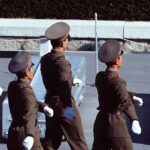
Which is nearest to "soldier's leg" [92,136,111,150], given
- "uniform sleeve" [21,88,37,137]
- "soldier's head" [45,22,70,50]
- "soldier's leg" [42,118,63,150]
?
"soldier's leg" [42,118,63,150]

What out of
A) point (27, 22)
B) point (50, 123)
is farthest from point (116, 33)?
point (50, 123)

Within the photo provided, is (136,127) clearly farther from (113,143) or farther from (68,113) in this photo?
(68,113)

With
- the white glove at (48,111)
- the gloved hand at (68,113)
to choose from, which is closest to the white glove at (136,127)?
the gloved hand at (68,113)

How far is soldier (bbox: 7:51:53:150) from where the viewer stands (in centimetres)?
617

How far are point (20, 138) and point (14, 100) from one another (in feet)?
1.23

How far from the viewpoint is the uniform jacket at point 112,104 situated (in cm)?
634

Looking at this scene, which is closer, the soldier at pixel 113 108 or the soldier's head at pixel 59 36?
the soldier at pixel 113 108

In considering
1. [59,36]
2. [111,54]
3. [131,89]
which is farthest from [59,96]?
[131,89]

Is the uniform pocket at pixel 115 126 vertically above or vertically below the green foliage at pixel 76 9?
below

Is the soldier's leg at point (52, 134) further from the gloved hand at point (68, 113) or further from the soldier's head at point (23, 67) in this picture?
the soldier's head at point (23, 67)

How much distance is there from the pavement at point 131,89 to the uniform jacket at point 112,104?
1.57 meters

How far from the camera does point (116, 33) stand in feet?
44.5

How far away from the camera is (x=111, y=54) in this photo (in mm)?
6484

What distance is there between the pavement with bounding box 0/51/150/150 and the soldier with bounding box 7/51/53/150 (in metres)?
1.72
